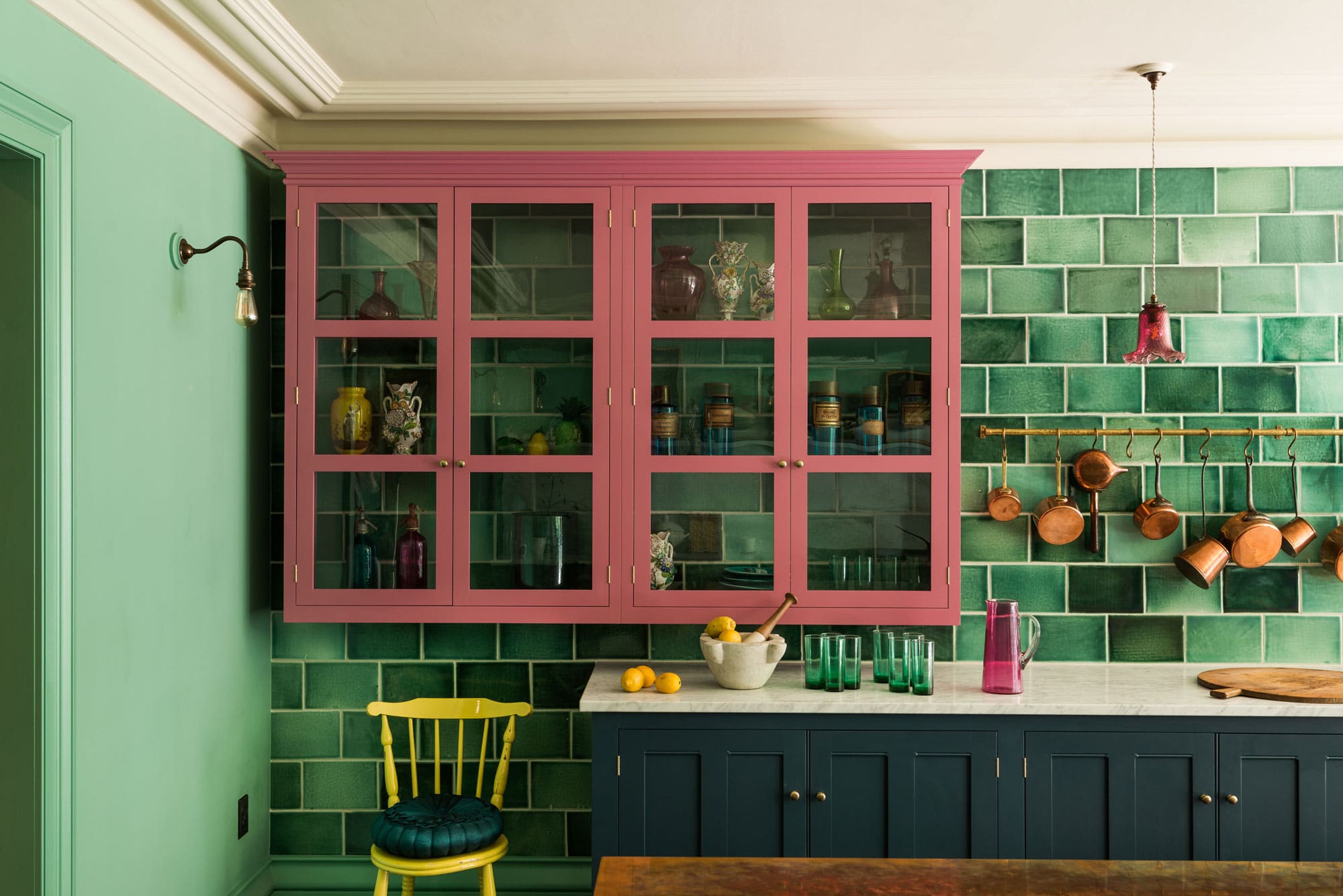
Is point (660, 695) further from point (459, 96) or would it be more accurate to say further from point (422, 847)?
point (459, 96)

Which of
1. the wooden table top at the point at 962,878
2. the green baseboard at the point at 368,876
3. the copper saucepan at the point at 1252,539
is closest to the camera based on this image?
the wooden table top at the point at 962,878

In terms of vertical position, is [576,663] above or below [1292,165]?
below

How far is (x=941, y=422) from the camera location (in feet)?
9.45

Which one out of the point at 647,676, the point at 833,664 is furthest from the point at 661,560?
the point at 833,664

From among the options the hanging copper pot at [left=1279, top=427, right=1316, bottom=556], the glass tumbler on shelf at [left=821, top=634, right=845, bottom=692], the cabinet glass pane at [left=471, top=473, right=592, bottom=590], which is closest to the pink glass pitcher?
the glass tumbler on shelf at [left=821, top=634, right=845, bottom=692]

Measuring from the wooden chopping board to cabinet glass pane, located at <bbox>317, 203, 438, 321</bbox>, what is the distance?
8.35ft

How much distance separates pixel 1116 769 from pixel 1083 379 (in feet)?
4.03

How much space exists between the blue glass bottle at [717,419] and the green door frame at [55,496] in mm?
1636

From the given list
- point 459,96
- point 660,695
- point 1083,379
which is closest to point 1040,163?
point 1083,379

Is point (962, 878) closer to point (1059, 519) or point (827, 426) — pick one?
point (827, 426)

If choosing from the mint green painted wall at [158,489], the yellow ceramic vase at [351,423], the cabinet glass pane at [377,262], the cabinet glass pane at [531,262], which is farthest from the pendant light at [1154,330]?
the mint green painted wall at [158,489]

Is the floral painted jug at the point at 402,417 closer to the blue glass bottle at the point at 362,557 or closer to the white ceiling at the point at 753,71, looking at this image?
the blue glass bottle at the point at 362,557

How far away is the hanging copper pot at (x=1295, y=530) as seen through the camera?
3082mm

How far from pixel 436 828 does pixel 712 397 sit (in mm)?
1450
